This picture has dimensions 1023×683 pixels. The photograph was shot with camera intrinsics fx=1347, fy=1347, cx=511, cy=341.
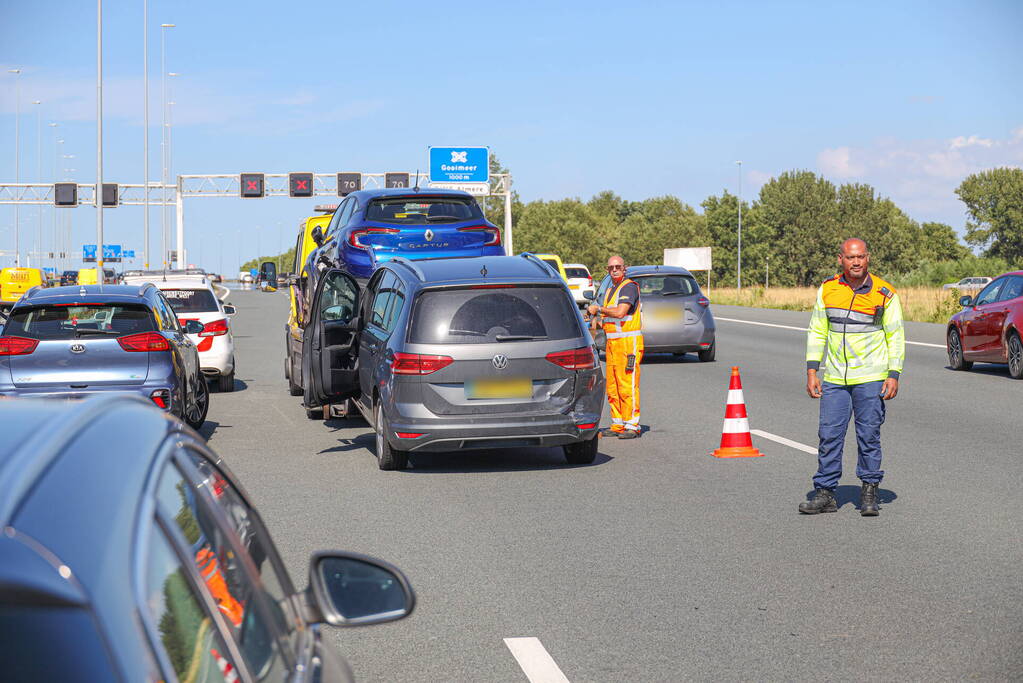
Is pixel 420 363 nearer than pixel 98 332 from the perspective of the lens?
Yes

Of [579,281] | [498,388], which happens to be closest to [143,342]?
[498,388]

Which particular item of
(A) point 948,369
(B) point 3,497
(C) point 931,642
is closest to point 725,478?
(C) point 931,642

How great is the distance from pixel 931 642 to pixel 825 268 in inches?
4823

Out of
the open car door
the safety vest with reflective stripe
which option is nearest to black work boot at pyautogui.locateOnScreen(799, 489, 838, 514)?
the safety vest with reflective stripe

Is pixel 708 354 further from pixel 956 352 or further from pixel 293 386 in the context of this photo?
pixel 293 386

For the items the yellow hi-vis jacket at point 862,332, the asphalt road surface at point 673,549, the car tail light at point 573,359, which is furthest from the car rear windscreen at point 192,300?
the yellow hi-vis jacket at point 862,332

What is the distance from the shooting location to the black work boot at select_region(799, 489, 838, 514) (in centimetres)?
895

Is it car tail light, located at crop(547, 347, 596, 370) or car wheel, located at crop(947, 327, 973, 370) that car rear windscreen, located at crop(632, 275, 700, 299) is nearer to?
car wheel, located at crop(947, 327, 973, 370)

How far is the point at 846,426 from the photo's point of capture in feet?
29.4

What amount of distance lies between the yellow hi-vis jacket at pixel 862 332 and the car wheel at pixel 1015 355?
1047 centimetres

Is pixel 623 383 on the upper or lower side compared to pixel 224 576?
lower

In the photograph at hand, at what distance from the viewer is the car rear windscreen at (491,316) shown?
36.1 ft

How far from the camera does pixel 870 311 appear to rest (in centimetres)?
908

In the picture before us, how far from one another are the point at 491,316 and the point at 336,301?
2.78 metres
